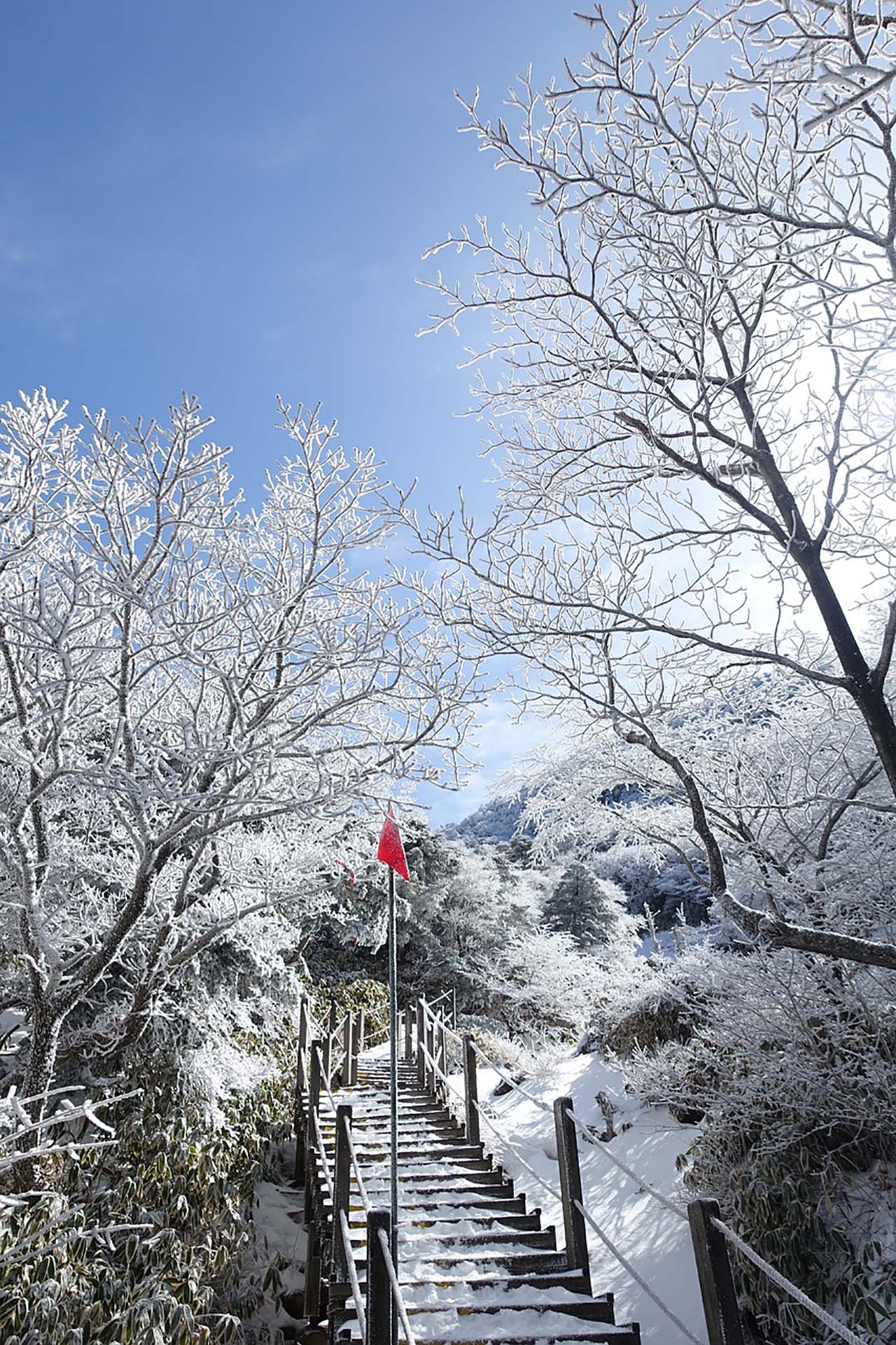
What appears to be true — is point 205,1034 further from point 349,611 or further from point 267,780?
point 349,611

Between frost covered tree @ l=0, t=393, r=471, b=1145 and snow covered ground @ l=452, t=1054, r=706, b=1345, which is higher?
frost covered tree @ l=0, t=393, r=471, b=1145

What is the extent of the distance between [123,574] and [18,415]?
5.52 feet

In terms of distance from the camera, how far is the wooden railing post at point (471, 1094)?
7.38m

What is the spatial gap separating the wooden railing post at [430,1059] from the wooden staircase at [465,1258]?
1969mm

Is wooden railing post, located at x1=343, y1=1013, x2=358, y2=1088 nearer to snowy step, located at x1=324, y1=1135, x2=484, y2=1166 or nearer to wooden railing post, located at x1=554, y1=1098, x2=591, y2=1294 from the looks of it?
snowy step, located at x1=324, y1=1135, x2=484, y2=1166

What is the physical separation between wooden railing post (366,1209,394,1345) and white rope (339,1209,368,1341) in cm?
11

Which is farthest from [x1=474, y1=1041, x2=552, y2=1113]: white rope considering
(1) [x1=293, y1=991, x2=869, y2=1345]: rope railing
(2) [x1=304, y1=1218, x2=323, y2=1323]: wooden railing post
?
(2) [x1=304, y1=1218, x2=323, y2=1323]: wooden railing post

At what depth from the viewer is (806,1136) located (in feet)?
16.4

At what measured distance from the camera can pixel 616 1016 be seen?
11.2m

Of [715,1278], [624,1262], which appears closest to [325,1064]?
[624,1262]

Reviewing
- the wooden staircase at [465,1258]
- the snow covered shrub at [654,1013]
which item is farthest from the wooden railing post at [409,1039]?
the wooden staircase at [465,1258]

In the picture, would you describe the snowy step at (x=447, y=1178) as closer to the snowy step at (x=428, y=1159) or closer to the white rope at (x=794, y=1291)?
the snowy step at (x=428, y=1159)

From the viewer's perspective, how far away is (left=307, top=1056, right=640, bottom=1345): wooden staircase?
13.7 feet

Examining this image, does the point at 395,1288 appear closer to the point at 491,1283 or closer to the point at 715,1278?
the point at 715,1278
